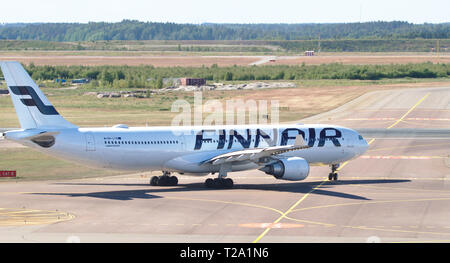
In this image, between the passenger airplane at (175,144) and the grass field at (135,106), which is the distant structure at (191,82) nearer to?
the grass field at (135,106)

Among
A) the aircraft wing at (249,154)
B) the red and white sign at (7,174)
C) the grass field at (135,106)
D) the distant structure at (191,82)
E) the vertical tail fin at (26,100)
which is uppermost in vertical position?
the vertical tail fin at (26,100)

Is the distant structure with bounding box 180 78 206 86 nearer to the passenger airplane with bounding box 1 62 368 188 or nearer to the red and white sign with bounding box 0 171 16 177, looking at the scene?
the red and white sign with bounding box 0 171 16 177

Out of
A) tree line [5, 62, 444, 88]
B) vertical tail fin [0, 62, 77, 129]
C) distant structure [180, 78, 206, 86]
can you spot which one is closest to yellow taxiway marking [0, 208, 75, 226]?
vertical tail fin [0, 62, 77, 129]

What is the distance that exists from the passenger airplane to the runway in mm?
1735

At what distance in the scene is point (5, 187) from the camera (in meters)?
56.3

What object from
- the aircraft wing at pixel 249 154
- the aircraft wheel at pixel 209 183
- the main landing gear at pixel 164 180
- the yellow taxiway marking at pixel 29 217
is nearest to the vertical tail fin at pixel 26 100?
the yellow taxiway marking at pixel 29 217

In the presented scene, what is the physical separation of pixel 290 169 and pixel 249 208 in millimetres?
9275

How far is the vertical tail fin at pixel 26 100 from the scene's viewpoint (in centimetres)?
5131

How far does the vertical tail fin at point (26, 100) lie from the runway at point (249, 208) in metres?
5.31

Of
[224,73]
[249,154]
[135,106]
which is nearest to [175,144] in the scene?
[249,154]

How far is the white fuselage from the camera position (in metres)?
53.0

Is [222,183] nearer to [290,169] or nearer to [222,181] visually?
[222,181]

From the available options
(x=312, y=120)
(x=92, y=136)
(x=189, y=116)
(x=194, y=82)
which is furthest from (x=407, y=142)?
(x=194, y=82)
